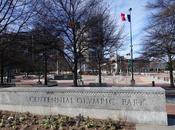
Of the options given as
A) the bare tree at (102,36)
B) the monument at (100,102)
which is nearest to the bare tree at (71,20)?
the bare tree at (102,36)

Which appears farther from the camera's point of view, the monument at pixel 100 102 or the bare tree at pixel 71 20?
the bare tree at pixel 71 20

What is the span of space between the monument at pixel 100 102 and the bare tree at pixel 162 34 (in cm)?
1340

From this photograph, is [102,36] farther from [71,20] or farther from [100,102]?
[100,102]

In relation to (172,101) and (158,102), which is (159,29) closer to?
(172,101)

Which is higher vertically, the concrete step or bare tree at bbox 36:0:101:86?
bare tree at bbox 36:0:101:86

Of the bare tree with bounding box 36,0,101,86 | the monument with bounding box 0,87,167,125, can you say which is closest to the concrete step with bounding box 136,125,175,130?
the monument with bounding box 0,87,167,125

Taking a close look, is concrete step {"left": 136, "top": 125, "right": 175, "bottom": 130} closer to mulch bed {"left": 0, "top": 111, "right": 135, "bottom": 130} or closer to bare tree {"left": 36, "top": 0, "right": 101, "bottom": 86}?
mulch bed {"left": 0, "top": 111, "right": 135, "bottom": 130}

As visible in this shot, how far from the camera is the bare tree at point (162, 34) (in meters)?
24.4

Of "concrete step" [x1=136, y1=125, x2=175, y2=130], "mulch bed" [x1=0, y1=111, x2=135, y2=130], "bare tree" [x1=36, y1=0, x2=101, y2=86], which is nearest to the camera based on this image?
"mulch bed" [x1=0, y1=111, x2=135, y2=130]

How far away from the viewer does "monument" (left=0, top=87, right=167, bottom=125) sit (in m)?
10.6

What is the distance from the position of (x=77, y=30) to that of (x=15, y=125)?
14.5 m

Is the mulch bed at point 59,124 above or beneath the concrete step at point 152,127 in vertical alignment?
above

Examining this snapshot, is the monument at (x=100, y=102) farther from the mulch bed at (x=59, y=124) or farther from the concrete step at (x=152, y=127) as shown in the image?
the mulch bed at (x=59, y=124)

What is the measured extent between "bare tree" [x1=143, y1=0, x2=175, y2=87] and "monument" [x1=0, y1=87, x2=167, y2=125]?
1340cm
